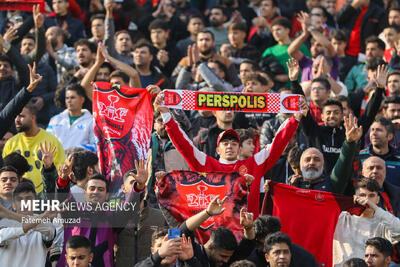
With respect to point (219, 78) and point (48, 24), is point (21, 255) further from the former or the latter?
point (48, 24)

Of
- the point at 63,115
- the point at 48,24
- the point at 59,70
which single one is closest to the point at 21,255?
the point at 63,115

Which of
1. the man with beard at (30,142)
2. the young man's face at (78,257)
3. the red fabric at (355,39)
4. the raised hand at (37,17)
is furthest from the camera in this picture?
the red fabric at (355,39)

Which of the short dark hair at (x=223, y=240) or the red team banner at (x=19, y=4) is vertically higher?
the red team banner at (x=19, y=4)

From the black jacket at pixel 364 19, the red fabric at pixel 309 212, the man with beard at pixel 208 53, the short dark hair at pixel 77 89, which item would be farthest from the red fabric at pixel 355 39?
the red fabric at pixel 309 212

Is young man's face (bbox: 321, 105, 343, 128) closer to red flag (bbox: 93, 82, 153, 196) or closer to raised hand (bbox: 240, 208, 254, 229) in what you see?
red flag (bbox: 93, 82, 153, 196)

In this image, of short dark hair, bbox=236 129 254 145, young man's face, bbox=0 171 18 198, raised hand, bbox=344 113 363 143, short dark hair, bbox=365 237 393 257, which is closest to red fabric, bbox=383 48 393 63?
short dark hair, bbox=236 129 254 145

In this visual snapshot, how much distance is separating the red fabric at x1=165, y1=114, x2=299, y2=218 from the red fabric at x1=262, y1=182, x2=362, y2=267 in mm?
194

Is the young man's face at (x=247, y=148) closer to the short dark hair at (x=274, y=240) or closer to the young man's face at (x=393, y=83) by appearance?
the short dark hair at (x=274, y=240)

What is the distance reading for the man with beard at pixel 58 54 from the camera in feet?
52.3

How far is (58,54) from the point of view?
1603 centimetres

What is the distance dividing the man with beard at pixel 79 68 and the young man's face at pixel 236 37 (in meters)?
2.73

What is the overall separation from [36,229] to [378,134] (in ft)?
16.9

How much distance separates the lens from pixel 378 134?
42.4 feet

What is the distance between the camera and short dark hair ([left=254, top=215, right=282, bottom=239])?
10.0 meters
